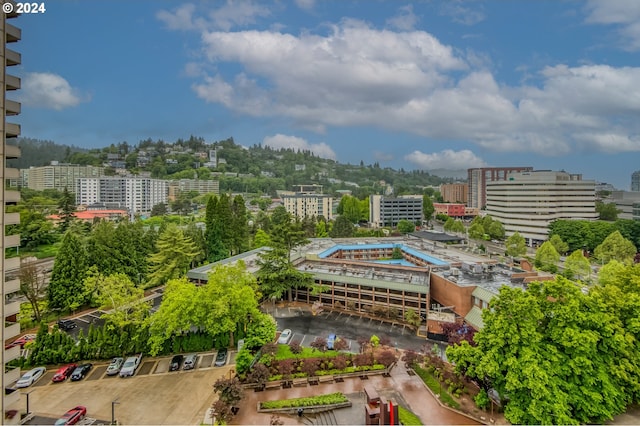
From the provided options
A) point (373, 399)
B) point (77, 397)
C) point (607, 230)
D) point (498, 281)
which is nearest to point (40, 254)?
point (77, 397)

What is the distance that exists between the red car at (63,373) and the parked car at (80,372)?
0.42m

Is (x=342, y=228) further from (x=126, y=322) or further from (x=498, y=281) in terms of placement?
(x=126, y=322)

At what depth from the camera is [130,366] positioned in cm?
2369

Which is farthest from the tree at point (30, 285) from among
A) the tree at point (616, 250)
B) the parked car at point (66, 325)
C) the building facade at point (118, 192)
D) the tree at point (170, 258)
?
the building facade at point (118, 192)

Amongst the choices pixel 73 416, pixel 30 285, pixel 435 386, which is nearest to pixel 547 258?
pixel 435 386

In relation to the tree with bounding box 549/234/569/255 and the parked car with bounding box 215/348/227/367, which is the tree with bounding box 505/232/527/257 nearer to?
the tree with bounding box 549/234/569/255

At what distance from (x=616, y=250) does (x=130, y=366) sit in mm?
61318

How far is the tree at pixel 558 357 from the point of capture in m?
17.2

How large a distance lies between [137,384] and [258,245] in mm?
34478

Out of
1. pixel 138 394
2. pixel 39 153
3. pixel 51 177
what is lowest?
pixel 138 394

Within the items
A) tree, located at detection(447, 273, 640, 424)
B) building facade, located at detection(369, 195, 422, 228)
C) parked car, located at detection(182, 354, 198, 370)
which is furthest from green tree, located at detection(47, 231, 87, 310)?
building facade, located at detection(369, 195, 422, 228)

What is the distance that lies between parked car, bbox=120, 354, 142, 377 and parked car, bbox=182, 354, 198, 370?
10.0 ft

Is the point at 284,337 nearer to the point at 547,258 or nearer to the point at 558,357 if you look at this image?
the point at 558,357

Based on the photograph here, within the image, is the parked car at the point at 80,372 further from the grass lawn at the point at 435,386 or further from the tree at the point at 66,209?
the tree at the point at 66,209
